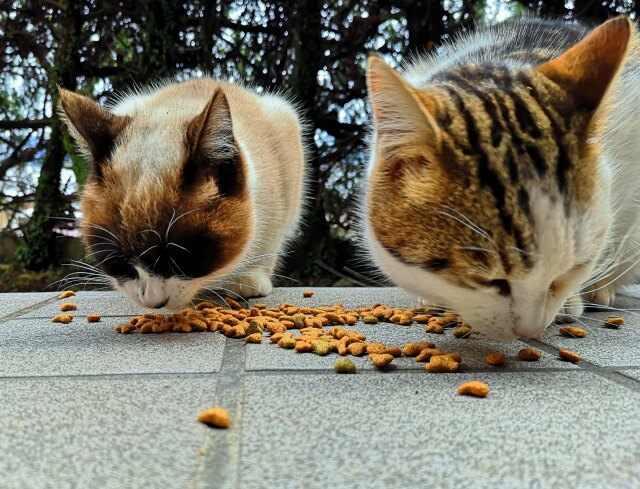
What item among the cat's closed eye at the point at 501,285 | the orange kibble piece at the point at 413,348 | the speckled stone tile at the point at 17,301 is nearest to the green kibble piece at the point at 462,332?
the orange kibble piece at the point at 413,348

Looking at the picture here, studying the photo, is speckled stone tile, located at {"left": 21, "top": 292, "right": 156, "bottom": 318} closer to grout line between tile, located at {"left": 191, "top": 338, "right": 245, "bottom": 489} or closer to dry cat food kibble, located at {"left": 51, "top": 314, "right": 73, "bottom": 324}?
dry cat food kibble, located at {"left": 51, "top": 314, "right": 73, "bottom": 324}

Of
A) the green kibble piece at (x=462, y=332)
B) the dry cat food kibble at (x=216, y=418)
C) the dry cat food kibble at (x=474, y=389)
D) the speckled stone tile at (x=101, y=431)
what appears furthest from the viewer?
the green kibble piece at (x=462, y=332)

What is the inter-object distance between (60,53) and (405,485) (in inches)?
181

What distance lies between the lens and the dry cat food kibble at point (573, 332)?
1.68 metres

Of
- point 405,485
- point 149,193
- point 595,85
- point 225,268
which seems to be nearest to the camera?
point 405,485

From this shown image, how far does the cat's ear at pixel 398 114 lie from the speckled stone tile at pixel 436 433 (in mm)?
550

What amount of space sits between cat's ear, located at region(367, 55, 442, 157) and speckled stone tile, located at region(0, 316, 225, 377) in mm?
691

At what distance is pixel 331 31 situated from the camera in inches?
178

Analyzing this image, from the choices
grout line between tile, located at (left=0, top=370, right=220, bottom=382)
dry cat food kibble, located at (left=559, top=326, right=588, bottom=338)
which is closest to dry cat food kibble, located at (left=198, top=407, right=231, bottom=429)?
grout line between tile, located at (left=0, top=370, right=220, bottom=382)

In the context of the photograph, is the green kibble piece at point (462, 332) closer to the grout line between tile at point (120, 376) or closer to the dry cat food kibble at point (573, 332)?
the dry cat food kibble at point (573, 332)

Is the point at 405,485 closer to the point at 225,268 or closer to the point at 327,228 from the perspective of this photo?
the point at 225,268

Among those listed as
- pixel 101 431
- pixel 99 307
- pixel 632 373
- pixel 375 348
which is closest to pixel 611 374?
pixel 632 373

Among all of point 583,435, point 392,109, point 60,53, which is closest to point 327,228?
point 60,53

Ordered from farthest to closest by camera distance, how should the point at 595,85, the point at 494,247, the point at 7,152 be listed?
the point at 7,152 → the point at 595,85 → the point at 494,247
